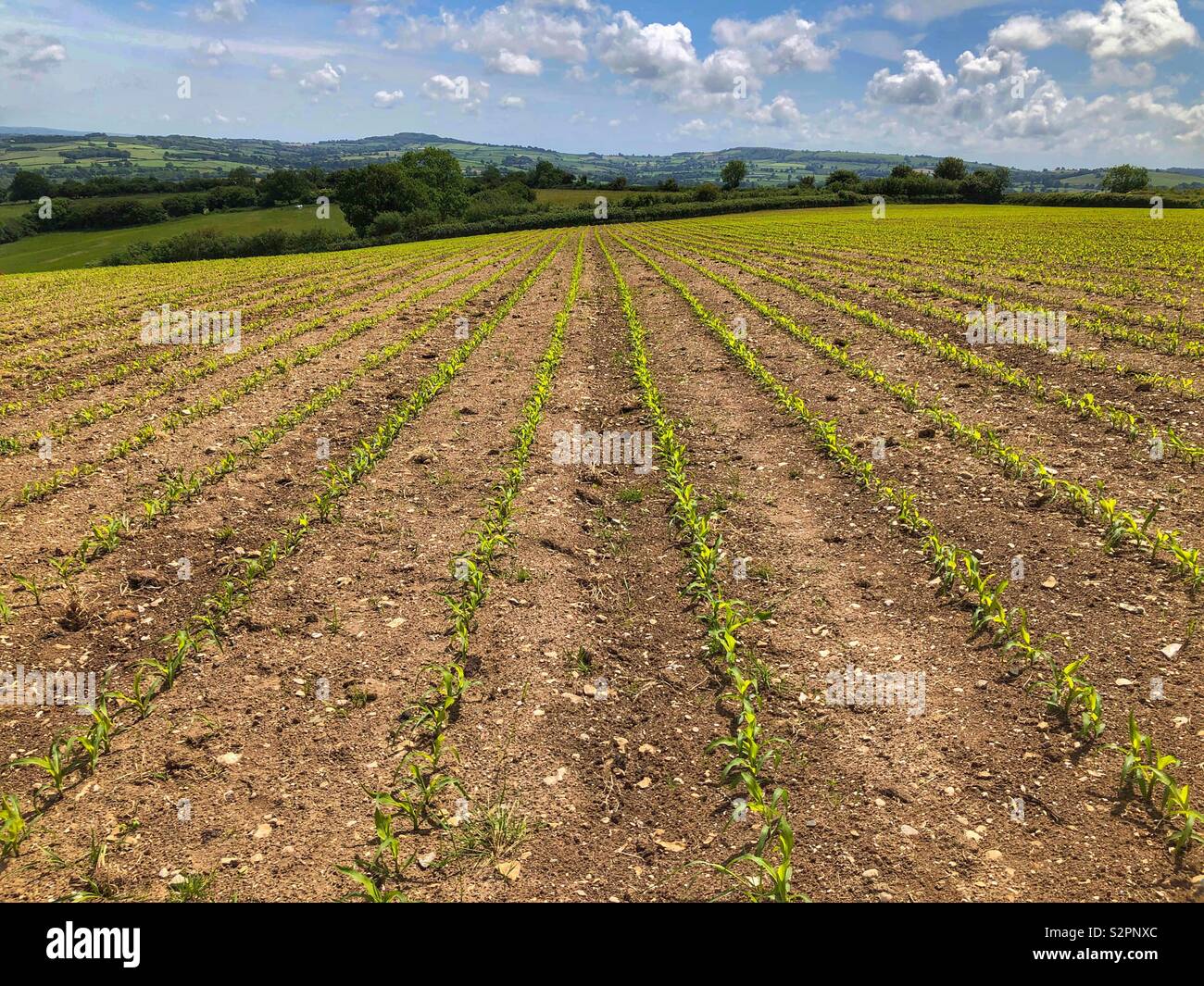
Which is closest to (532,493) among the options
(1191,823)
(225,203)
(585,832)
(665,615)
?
(665,615)

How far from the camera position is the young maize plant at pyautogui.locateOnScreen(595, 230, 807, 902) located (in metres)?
3.86

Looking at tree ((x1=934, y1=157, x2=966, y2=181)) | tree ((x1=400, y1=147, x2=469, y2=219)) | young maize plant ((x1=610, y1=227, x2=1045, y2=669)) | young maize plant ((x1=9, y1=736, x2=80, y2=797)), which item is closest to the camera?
young maize plant ((x1=9, y1=736, x2=80, y2=797))

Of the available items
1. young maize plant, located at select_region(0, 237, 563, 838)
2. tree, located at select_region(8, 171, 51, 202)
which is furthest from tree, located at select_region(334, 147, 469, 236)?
young maize plant, located at select_region(0, 237, 563, 838)

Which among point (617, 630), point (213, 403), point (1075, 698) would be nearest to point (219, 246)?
point (213, 403)

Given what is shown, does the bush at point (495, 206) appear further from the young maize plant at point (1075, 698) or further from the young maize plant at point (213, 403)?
the young maize plant at point (1075, 698)

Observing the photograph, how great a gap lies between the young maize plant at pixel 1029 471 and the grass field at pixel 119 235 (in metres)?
76.2

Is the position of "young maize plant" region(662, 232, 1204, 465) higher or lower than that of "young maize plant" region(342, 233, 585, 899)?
higher

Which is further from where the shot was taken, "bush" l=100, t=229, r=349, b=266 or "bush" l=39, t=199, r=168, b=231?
"bush" l=39, t=199, r=168, b=231

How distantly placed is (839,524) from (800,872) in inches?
184

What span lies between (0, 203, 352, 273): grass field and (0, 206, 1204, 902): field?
73511 mm

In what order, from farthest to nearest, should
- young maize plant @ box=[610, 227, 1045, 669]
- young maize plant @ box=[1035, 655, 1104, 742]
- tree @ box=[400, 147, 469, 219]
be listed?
tree @ box=[400, 147, 469, 219]
young maize plant @ box=[610, 227, 1045, 669]
young maize plant @ box=[1035, 655, 1104, 742]

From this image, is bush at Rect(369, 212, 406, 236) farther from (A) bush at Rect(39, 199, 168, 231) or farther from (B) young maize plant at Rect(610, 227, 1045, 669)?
(B) young maize plant at Rect(610, 227, 1045, 669)

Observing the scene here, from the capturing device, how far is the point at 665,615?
255 inches
